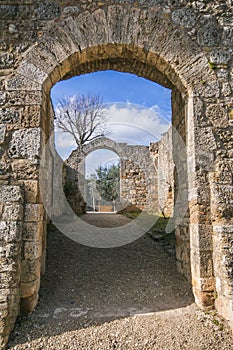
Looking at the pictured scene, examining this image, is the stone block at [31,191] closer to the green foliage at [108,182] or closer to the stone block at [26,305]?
the stone block at [26,305]

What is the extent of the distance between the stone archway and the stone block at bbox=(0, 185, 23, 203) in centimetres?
1

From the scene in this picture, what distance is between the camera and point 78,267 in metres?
4.20

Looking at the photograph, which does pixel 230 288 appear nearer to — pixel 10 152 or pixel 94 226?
pixel 10 152

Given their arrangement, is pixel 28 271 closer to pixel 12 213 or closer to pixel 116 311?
pixel 12 213

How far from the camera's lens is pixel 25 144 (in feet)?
10.1

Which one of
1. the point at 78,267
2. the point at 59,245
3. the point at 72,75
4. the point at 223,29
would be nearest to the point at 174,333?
the point at 78,267

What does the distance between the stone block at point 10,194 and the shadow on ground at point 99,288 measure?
1.30 meters

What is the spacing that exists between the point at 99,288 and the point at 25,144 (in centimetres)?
220

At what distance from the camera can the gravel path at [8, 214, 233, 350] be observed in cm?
251

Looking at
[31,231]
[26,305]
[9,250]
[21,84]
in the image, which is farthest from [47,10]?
[26,305]

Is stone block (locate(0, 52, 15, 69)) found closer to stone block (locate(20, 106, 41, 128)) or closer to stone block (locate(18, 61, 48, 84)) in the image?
stone block (locate(18, 61, 48, 84))

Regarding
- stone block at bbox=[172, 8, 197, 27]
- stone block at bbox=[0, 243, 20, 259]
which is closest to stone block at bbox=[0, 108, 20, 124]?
Result: stone block at bbox=[0, 243, 20, 259]

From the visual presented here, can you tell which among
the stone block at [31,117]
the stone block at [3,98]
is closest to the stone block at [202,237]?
the stone block at [31,117]

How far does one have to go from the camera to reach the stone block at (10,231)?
8.96ft
